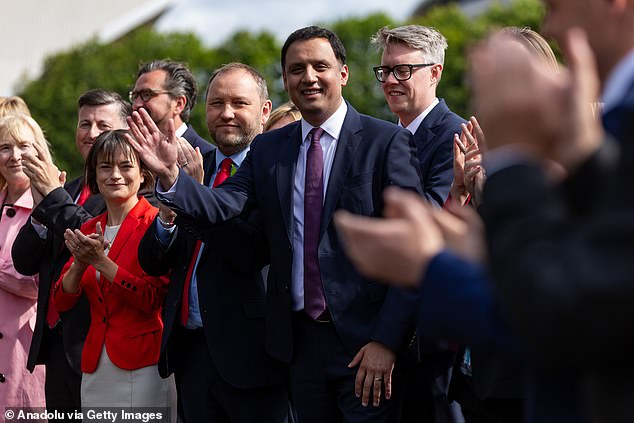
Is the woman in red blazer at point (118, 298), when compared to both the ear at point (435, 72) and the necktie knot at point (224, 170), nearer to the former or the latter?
the necktie knot at point (224, 170)

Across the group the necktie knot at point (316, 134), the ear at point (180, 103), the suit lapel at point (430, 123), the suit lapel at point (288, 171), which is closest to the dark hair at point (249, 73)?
the ear at point (180, 103)

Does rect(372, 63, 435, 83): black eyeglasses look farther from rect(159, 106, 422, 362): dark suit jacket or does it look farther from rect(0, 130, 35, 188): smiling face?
rect(0, 130, 35, 188): smiling face

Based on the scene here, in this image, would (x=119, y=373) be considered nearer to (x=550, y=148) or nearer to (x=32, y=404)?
(x=32, y=404)

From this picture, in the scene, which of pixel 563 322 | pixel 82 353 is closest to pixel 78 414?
pixel 82 353

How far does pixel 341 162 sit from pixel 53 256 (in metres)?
2.32

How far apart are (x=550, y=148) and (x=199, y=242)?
3.63 metres

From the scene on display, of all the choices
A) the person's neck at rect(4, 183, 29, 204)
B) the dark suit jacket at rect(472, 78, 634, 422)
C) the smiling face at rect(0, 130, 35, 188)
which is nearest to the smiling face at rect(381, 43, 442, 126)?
the smiling face at rect(0, 130, 35, 188)

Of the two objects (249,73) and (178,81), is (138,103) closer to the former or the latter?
(178,81)

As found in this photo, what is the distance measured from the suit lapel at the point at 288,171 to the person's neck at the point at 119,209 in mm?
1325

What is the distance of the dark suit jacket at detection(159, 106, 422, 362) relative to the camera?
429 centimetres

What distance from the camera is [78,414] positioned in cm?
566

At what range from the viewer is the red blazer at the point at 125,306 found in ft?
17.5

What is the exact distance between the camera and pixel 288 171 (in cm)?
458

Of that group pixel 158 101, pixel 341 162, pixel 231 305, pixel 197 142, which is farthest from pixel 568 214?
pixel 158 101
